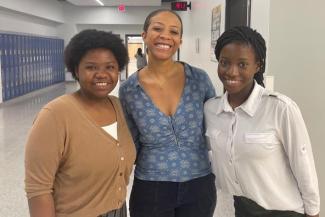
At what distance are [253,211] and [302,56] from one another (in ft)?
4.35

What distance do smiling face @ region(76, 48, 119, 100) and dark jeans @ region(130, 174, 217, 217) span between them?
0.51 metres

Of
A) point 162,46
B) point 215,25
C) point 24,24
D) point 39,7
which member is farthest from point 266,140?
point 39,7

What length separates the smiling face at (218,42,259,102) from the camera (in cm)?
136

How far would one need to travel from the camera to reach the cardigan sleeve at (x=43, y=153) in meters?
1.20

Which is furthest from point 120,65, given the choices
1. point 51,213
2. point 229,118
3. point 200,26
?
point 200,26

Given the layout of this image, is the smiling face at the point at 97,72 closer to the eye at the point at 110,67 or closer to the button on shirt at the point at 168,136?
the eye at the point at 110,67

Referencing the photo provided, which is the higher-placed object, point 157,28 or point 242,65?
point 157,28

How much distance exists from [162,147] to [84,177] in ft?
1.40

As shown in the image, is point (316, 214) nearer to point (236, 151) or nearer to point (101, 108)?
point (236, 151)

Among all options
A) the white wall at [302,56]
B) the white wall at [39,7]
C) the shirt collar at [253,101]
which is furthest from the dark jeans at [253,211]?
the white wall at [39,7]

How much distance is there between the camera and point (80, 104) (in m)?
1.34

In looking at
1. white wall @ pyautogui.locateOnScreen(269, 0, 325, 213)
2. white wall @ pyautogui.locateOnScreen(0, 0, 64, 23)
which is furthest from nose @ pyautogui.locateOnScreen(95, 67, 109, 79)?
white wall @ pyautogui.locateOnScreen(0, 0, 64, 23)

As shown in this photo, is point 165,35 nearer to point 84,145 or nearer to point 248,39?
point 248,39

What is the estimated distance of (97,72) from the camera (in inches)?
53.0
